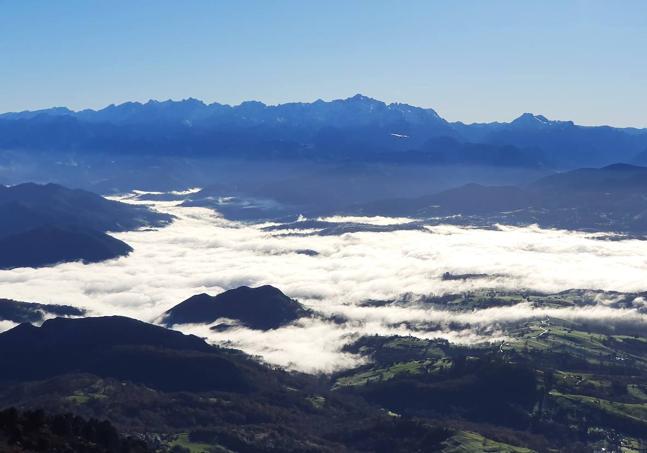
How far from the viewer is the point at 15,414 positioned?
173m

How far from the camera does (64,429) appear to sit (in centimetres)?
17912

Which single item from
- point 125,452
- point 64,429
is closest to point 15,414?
point 64,429

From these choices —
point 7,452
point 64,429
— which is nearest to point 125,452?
point 64,429

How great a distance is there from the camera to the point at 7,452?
148 meters

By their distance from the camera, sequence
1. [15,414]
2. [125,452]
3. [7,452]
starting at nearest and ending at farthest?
1. [7,452]
2. [15,414]
3. [125,452]

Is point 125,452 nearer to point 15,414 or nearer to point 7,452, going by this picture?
point 15,414

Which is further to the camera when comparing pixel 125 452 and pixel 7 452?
pixel 125 452

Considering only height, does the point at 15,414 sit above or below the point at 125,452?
above

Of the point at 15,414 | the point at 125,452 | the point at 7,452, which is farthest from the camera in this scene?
the point at 125,452

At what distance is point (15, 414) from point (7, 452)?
2568 centimetres

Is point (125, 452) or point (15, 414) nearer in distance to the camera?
point (15, 414)

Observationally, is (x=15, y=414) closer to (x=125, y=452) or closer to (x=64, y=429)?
(x=64, y=429)

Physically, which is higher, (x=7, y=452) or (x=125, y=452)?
(x=7, y=452)

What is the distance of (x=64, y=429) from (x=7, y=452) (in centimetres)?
3140
